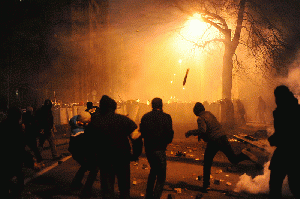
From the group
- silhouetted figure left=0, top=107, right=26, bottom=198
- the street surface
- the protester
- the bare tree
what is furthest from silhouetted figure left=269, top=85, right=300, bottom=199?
the bare tree

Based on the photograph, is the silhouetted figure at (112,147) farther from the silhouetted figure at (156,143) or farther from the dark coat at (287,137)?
the dark coat at (287,137)

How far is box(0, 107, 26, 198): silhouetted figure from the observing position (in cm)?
427

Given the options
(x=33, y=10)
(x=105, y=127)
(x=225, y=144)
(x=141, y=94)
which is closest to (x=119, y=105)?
(x=33, y=10)

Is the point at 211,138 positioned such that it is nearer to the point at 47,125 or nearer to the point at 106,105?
the point at 106,105

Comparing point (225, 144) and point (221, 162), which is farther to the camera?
point (221, 162)

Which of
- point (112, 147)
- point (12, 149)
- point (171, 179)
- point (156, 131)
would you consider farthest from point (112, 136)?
point (171, 179)

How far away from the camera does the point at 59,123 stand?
1784cm

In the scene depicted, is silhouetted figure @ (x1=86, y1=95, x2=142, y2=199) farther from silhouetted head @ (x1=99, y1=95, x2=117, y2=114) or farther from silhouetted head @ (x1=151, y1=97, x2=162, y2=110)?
→ silhouetted head @ (x1=151, y1=97, x2=162, y2=110)

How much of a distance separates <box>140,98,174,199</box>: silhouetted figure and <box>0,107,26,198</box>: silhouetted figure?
2.11 m

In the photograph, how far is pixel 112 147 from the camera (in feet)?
12.4

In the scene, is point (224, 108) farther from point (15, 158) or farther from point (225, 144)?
point (15, 158)

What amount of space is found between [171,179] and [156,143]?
2.65m

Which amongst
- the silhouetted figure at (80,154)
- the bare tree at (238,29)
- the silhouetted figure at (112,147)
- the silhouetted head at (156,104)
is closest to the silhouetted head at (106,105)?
the silhouetted figure at (112,147)

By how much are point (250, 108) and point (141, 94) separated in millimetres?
51340
